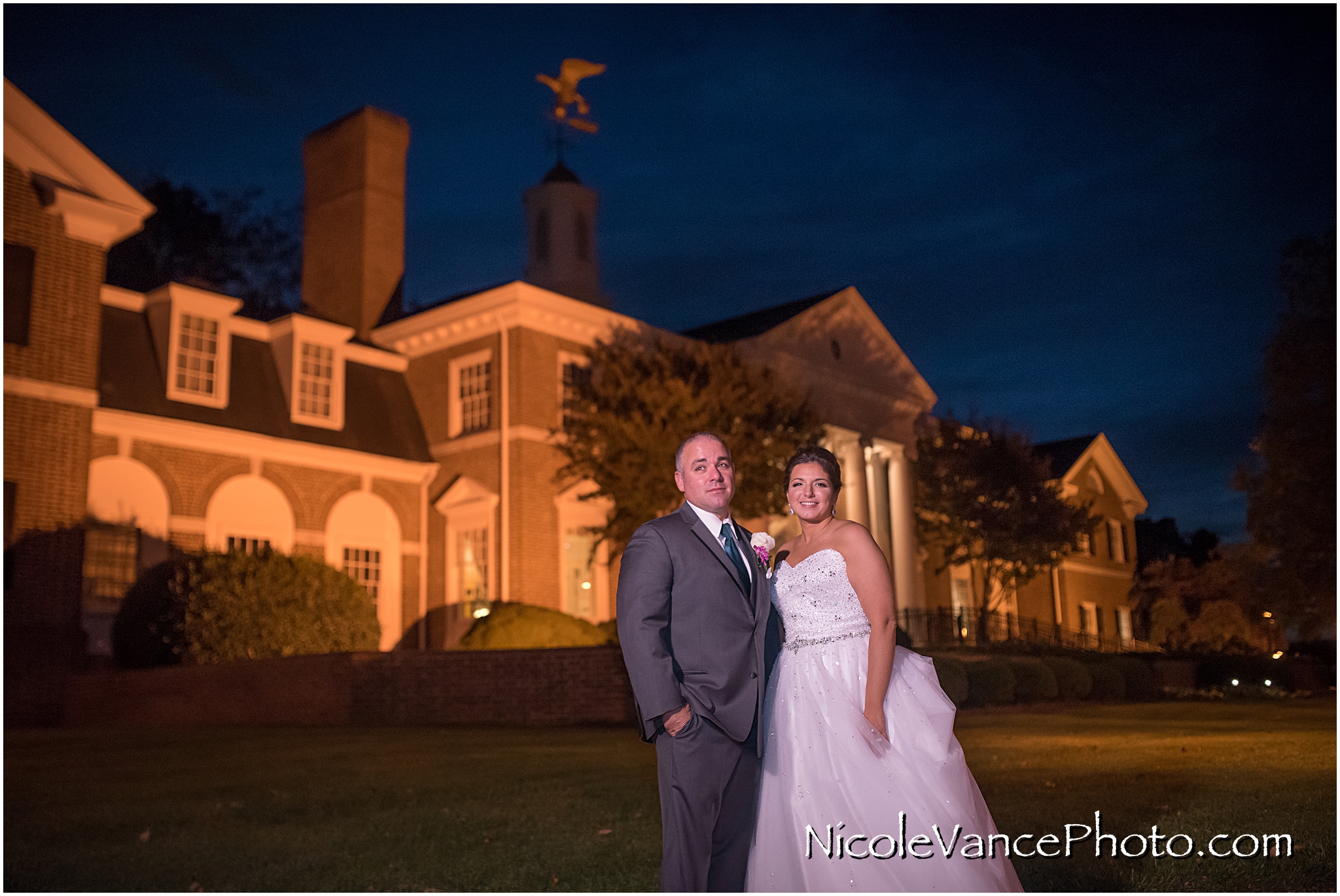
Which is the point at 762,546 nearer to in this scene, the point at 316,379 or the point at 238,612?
the point at 238,612

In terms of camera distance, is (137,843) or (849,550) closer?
(849,550)

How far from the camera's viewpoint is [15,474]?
18234mm

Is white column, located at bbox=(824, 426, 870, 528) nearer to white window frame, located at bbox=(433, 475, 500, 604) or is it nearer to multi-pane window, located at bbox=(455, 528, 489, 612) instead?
white window frame, located at bbox=(433, 475, 500, 604)

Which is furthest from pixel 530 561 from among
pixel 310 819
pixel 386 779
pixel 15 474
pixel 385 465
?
pixel 310 819

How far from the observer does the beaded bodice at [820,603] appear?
5098mm

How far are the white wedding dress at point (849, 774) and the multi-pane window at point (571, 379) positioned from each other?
68.2 feet

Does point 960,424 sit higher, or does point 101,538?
point 960,424

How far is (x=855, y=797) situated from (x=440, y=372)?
23289mm

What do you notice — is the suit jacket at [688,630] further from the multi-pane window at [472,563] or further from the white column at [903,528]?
the white column at [903,528]

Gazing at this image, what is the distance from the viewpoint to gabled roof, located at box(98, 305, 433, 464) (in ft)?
71.7

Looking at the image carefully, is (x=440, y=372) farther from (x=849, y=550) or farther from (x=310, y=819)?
(x=849, y=550)

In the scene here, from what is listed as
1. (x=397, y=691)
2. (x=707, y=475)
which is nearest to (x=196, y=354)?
(x=397, y=691)

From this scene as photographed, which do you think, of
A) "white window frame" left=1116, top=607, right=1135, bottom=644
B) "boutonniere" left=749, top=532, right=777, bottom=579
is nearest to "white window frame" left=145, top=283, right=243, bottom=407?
"boutonniere" left=749, top=532, right=777, bottom=579

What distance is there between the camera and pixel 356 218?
29766 mm
